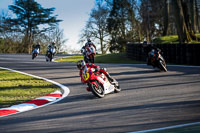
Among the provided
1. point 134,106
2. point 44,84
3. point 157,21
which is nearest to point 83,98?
point 134,106

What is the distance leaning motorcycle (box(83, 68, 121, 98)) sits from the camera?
28.3 ft

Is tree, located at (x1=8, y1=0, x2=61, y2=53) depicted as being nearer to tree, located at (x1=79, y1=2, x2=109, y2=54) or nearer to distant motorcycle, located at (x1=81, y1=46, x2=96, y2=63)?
tree, located at (x1=79, y1=2, x2=109, y2=54)

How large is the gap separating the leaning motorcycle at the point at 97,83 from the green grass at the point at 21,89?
189cm

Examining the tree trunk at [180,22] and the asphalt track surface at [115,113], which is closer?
the asphalt track surface at [115,113]

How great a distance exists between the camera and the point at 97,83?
8867 mm

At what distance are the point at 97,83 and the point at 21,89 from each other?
333 centimetres

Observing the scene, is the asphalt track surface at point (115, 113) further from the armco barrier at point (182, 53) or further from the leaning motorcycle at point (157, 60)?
the armco barrier at point (182, 53)

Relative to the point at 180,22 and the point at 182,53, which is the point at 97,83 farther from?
the point at 180,22

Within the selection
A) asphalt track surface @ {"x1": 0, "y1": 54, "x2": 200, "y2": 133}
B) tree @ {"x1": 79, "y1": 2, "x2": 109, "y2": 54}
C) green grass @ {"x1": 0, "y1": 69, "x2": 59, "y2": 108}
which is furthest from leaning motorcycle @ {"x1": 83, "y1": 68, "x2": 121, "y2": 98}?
tree @ {"x1": 79, "y1": 2, "x2": 109, "y2": 54}

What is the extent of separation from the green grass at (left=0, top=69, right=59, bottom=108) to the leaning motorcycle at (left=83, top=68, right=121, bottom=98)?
189 cm

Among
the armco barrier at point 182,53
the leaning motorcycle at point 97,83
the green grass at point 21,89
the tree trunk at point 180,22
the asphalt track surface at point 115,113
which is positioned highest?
the tree trunk at point 180,22

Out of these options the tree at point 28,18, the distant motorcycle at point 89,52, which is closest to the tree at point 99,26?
the tree at point 28,18

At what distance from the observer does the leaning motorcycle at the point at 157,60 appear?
578 inches

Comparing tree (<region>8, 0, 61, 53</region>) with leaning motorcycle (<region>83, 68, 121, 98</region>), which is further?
tree (<region>8, 0, 61, 53</region>)
